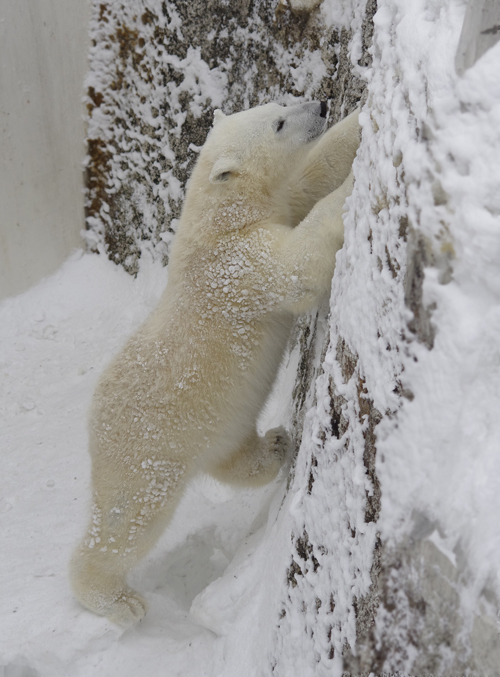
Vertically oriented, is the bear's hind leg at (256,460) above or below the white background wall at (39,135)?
below

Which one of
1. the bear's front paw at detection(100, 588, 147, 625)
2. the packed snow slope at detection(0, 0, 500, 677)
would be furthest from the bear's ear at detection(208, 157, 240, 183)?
the bear's front paw at detection(100, 588, 147, 625)

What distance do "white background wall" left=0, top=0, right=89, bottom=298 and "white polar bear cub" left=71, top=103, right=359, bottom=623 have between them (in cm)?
253

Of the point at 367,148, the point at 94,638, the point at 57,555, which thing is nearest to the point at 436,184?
the point at 367,148

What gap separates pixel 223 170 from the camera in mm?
2318

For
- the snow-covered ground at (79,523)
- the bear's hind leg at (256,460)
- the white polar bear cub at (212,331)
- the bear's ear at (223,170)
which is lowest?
the snow-covered ground at (79,523)

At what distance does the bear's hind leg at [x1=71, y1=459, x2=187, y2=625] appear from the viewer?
2.37 metres

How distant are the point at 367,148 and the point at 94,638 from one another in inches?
93.5

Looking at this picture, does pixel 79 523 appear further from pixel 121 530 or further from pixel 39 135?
pixel 39 135

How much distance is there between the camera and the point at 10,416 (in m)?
4.23

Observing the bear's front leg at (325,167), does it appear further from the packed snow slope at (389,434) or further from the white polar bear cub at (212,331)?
the packed snow slope at (389,434)

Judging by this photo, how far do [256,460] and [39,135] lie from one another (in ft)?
11.2

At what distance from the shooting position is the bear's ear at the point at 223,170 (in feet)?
7.61

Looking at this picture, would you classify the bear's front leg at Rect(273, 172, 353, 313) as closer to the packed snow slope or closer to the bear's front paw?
the packed snow slope

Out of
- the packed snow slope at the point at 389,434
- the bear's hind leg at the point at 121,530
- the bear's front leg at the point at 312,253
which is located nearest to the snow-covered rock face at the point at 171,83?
the bear's front leg at the point at 312,253
